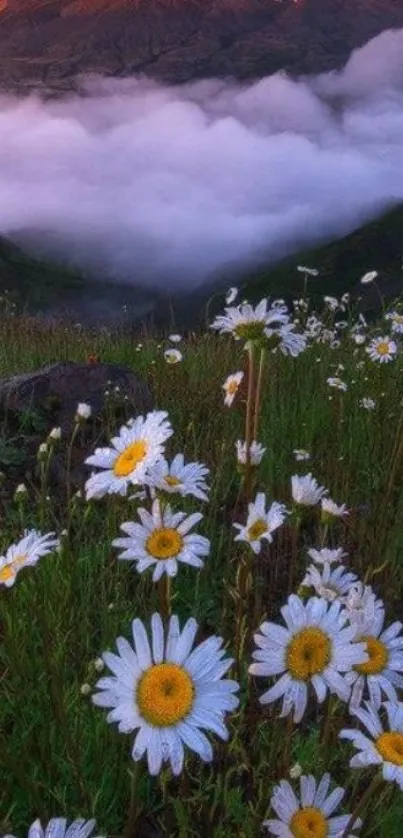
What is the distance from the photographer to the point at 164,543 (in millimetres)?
1606

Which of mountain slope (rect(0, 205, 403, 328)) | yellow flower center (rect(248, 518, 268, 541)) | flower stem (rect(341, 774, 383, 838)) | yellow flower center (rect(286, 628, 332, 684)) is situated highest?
yellow flower center (rect(248, 518, 268, 541))

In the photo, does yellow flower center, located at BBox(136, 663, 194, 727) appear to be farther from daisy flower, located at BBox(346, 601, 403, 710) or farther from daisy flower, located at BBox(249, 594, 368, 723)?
daisy flower, located at BBox(346, 601, 403, 710)

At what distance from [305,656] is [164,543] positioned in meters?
0.39

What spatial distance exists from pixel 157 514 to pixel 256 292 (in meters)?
107

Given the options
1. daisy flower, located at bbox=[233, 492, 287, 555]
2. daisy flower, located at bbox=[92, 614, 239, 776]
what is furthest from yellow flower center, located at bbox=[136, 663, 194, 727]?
daisy flower, located at bbox=[233, 492, 287, 555]

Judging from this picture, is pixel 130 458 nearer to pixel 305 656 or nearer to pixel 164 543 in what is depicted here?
pixel 164 543

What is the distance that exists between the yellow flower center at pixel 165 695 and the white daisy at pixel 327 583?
1.35 feet

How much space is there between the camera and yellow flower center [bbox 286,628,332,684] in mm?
1310

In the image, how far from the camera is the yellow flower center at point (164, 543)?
1.59 metres

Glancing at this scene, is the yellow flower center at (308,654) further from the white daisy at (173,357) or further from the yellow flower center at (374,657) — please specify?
the white daisy at (173,357)

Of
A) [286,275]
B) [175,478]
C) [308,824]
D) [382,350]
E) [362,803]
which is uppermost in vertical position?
[175,478]

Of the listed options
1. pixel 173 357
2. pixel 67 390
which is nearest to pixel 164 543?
pixel 67 390

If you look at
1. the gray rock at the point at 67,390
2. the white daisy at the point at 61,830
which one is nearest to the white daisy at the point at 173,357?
the gray rock at the point at 67,390

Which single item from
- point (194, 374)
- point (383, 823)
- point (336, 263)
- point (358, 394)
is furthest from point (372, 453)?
point (336, 263)
